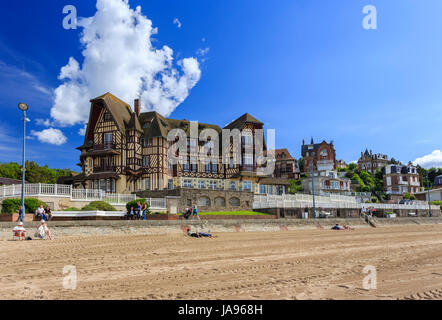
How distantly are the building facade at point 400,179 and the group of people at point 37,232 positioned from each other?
88.0 meters

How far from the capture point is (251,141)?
143ft

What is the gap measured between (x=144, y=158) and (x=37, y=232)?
935 inches

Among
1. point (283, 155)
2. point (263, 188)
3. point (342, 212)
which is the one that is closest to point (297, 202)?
point (342, 212)

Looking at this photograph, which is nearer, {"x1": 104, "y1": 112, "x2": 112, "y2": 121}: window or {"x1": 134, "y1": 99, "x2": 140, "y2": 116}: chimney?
{"x1": 104, "y1": 112, "x2": 112, "y2": 121}: window

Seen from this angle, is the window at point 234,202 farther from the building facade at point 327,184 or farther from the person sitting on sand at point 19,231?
the building facade at point 327,184

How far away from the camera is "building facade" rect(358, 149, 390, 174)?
375 ft

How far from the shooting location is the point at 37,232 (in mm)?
15633

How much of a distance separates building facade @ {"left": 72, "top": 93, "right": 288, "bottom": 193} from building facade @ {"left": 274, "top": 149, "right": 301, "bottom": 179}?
115ft

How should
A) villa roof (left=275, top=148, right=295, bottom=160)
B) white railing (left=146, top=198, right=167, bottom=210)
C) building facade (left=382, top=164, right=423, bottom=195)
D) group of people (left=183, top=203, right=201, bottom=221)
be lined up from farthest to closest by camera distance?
building facade (left=382, top=164, right=423, bottom=195) → villa roof (left=275, top=148, right=295, bottom=160) → white railing (left=146, top=198, right=167, bottom=210) → group of people (left=183, top=203, right=201, bottom=221)

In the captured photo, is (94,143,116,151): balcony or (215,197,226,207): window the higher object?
(94,143,116,151): balcony

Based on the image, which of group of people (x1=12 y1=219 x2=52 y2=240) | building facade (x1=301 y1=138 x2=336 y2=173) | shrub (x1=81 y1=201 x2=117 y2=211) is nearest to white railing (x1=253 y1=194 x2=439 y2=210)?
shrub (x1=81 y1=201 x2=117 y2=211)
